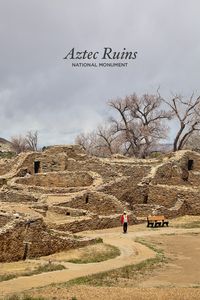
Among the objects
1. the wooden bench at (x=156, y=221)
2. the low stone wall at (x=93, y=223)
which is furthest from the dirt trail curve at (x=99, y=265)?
the wooden bench at (x=156, y=221)

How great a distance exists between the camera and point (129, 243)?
21.8 metres

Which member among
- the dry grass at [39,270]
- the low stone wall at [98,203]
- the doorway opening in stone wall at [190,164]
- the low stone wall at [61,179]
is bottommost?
the dry grass at [39,270]

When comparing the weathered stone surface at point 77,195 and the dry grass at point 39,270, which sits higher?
the weathered stone surface at point 77,195

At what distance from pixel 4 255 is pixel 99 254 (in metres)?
3.49

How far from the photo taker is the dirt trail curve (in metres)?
13.8

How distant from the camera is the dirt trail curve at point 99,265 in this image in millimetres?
13758

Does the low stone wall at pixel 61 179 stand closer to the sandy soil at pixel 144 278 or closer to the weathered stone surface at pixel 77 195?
the weathered stone surface at pixel 77 195

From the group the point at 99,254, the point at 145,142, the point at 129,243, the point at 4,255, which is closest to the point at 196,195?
the point at 129,243

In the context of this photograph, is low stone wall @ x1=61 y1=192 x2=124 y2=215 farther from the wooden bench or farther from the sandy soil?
the sandy soil

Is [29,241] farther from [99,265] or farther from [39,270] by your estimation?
[99,265]

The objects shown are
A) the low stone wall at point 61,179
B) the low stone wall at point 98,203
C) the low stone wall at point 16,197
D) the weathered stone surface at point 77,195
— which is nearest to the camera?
the weathered stone surface at point 77,195

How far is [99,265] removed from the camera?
1695 centimetres

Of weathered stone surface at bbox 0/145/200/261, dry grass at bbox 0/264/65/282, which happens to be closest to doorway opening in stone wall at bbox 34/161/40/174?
weathered stone surface at bbox 0/145/200/261

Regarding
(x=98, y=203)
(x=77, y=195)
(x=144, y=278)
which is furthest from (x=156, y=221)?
(x=144, y=278)
